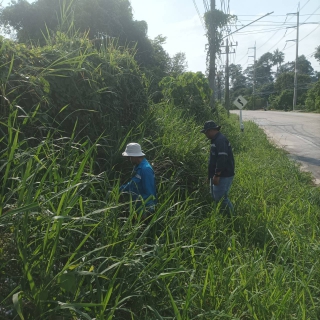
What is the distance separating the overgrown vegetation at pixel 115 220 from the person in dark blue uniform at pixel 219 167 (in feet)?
→ 0.92

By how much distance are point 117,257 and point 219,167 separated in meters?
2.98

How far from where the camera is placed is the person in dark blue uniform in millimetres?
5312

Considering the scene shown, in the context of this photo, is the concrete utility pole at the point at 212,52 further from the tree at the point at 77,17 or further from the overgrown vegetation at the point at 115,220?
the overgrown vegetation at the point at 115,220

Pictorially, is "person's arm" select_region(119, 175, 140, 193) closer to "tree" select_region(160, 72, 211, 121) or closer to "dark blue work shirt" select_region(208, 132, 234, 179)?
"dark blue work shirt" select_region(208, 132, 234, 179)

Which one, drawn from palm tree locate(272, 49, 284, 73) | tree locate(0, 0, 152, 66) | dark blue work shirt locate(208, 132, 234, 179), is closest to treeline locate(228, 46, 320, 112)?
palm tree locate(272, 49, 284, 73)

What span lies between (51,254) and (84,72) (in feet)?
10.5

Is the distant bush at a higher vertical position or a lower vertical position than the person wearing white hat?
lower

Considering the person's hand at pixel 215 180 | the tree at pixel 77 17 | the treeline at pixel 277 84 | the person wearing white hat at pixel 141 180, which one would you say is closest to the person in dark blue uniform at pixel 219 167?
the person's hand at pixel 215 180

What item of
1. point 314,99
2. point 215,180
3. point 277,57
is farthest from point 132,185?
point 277,57

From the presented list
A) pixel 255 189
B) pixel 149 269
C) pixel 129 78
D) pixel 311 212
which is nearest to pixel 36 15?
pixel 129 78

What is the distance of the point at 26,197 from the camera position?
2.38 meters

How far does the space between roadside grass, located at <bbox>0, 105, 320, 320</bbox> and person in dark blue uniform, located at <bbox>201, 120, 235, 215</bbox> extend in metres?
0.31

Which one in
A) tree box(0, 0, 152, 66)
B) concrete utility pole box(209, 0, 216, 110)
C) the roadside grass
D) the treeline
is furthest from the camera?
the treeline

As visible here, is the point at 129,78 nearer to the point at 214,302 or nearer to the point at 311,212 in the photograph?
the point at 311,212
